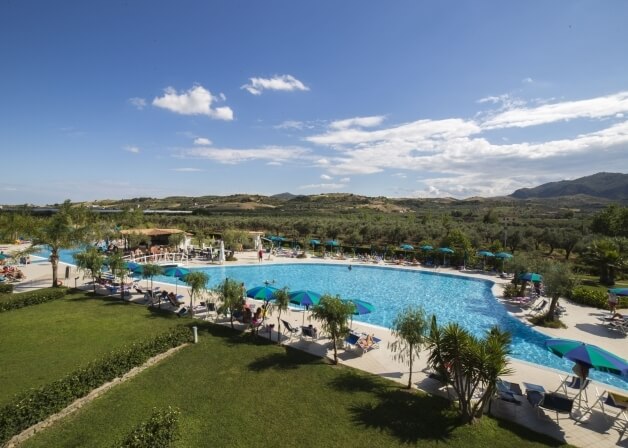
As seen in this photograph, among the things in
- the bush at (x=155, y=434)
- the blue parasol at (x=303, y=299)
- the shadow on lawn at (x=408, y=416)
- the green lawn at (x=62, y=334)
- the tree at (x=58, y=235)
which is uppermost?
the tree at (x=58, y=235)

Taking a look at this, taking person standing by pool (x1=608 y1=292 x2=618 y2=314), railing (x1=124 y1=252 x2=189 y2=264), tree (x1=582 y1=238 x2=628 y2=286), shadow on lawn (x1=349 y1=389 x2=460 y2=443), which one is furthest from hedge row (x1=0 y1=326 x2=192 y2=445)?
tree (x1=582 y1=238 x2=628 y2=286)

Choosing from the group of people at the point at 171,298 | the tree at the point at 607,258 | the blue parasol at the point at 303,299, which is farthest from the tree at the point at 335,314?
the tree at the point at 607,258

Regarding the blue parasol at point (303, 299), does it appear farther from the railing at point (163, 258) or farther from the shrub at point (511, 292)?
the railing at point (163, 258)

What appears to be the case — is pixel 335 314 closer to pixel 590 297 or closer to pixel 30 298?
pixel 30 298

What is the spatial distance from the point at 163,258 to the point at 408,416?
2851 centimetres

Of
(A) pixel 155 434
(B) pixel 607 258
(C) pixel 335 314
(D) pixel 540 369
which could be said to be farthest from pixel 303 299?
(B) pixel 607 258

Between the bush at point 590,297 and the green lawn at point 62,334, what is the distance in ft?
74.9

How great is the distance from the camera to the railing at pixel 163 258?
1172 inches

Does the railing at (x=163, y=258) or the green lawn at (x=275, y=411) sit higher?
the railing at (x=163, y=258)

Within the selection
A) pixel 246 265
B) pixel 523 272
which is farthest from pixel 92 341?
pixel 523 272

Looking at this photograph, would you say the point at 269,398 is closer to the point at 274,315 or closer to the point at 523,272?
the point at 274,315

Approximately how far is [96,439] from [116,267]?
13.2m

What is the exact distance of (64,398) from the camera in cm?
855

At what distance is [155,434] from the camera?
248 inches
